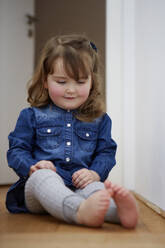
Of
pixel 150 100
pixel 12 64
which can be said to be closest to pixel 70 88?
pixel 150 100

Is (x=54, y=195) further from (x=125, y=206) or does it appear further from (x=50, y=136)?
(x=50, y=136)

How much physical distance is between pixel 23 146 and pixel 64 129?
14cm

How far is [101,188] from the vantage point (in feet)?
3.20

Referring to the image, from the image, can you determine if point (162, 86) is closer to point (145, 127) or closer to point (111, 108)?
point (145, 127)

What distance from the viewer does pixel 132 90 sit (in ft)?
5.38

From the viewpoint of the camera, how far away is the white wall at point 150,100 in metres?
1.13

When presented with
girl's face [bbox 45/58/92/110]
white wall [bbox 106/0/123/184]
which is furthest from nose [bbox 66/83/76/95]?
white wall [bbox 106/0/123/184]

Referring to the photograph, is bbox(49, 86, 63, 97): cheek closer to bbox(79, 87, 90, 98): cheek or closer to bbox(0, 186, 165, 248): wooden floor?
bbox(79, 87, 90, 98): cheek

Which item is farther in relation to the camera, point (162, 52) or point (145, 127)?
point (145, 127)

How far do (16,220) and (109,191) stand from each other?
0.34 meters

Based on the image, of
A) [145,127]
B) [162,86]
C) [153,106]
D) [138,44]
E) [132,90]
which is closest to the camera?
[162,86]

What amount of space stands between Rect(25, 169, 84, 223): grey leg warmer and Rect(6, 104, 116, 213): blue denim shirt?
0.13 meters

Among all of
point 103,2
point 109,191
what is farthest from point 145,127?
point 103,2

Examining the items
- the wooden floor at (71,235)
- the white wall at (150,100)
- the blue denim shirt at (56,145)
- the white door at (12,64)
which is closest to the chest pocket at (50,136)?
the blue denim shirt at (56,145)
